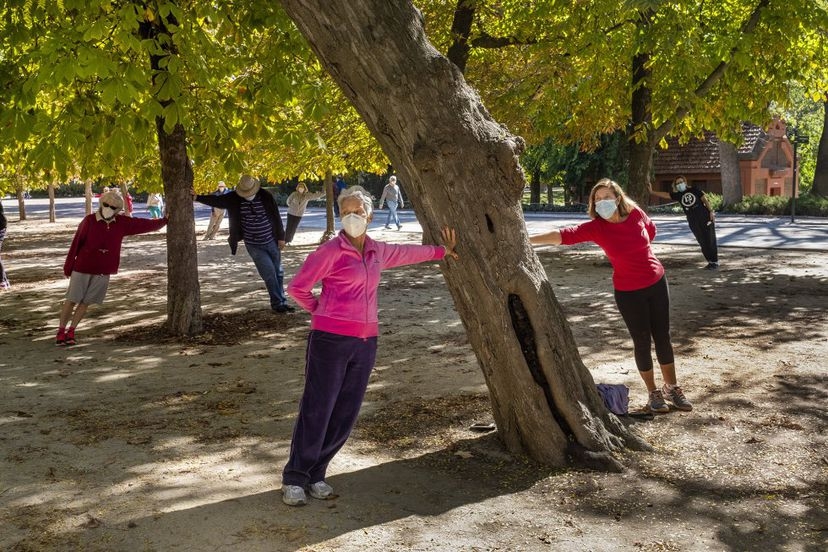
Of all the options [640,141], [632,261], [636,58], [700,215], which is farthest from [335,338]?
[636,58]

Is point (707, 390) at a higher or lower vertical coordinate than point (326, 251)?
lower

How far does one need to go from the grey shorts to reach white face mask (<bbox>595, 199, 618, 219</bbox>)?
600 cm

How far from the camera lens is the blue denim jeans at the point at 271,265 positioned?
12.4m

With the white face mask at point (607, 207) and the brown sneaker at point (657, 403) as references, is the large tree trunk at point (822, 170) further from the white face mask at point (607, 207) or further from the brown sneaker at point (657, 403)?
the white face mask at point (607, 207)

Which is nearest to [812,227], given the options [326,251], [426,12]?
[426,12]

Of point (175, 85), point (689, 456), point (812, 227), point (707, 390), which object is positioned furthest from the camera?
point (812, 227)

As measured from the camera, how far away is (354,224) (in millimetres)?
5148

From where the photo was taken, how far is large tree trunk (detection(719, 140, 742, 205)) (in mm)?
41156

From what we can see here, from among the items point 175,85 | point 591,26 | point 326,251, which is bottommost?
point 326,251

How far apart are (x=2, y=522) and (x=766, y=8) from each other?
14.3m

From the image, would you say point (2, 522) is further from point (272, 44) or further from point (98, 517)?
point (272, 44)

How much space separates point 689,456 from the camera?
6.05 meters

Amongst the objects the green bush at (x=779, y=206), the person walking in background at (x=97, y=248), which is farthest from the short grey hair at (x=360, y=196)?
the green bush at (x=779, y=206)

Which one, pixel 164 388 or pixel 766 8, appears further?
pixel 766 8
